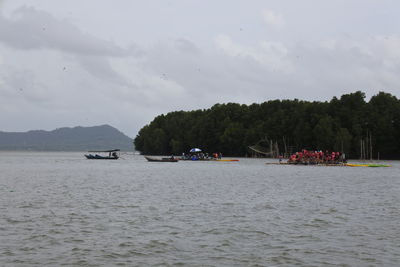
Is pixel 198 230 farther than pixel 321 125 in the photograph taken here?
No

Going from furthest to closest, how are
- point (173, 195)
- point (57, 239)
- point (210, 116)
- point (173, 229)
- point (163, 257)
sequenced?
point (210, 116)
point (173, 195)
point (173, 229)
point (57, 239)
point (163, 257)

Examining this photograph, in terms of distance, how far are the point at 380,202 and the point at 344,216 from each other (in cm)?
927

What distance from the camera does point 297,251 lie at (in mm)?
21000

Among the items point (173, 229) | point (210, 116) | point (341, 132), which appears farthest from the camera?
point (210, 116)

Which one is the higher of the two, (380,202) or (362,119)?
(362,119)

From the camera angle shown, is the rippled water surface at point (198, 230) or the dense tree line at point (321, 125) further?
the dense tree line at point (321, 125)

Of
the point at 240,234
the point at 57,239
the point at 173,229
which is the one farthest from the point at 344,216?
the point at 57,239

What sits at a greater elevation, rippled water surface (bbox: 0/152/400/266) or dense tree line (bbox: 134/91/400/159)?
dense tree line (bbox: 134/91/400/159)

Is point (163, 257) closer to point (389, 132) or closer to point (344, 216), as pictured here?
point (344, 216)

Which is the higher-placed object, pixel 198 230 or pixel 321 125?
pixel 321 125

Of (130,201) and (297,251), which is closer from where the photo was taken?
(297,251)

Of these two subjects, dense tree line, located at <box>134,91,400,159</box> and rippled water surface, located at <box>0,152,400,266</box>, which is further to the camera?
dense tree line, located at <box>134,91,400,159</box>

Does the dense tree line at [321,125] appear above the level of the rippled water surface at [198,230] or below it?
above

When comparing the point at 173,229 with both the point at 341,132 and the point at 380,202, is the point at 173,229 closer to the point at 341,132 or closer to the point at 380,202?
the point at 380,202
